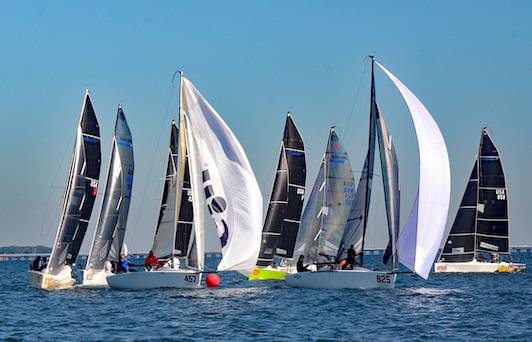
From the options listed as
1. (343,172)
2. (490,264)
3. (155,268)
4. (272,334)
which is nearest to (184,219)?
(155,268)

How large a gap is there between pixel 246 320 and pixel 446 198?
1026cm

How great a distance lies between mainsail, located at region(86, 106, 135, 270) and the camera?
1932 inches

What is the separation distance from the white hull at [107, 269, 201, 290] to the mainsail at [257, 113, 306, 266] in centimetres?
1321

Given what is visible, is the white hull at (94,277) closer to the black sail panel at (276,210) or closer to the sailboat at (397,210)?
the sailboat at (397,210)

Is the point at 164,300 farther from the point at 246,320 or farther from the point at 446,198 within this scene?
the point at 446,198

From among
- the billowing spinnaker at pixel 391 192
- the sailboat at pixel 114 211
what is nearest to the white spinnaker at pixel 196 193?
the sailboat at pixel 114 211

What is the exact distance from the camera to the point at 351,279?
45.1 metres

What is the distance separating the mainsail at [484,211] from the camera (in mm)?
69000

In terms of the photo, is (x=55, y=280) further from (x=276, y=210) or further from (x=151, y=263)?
(x=276, y=210)

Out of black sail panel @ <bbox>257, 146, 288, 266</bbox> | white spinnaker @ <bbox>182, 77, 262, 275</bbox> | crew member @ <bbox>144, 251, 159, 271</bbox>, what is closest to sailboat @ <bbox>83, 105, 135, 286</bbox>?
crew member @ <bbox>144, 251, 159, 271</bbox>

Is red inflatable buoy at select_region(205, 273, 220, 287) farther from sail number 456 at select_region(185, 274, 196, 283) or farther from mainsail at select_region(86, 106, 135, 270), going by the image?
mainsail at select_region(86, 106, 135, 270)

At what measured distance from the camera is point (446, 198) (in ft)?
134

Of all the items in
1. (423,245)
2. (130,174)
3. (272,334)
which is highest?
(130,174)

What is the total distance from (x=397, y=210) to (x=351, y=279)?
379cm
